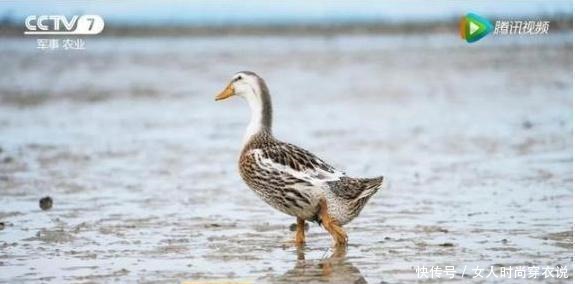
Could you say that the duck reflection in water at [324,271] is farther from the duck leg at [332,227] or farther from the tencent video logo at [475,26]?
the tencent video logo at [475,26]

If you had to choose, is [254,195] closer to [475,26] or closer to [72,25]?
[72,25]

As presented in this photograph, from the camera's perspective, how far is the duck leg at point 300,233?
343 inches

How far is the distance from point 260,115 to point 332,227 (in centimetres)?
113

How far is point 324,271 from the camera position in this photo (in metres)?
7.73

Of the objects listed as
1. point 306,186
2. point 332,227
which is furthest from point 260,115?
point 332,227

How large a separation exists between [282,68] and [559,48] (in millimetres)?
10293

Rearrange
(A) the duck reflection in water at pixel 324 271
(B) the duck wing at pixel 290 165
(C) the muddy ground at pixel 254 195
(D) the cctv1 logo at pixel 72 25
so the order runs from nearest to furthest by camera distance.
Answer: (A) the duck reflection in water at pixel 324 271
(C) the muddy ground at pixel 254 195
(B) the duck wing at pixel 290 165
(D) the cctv1 logo at pixel 72 25

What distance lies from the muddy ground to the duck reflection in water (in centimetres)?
2

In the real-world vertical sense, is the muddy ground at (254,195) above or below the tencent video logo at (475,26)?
below

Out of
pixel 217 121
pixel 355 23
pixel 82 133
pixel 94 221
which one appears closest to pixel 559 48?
pixel 217 121

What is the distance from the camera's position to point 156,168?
13.3m

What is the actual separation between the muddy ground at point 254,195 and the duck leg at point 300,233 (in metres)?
0.14

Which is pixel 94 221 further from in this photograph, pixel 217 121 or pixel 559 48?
pixel 559 48

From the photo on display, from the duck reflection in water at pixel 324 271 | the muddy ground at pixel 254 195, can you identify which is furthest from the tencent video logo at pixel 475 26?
the duck reflection in water at pixel 324 271
